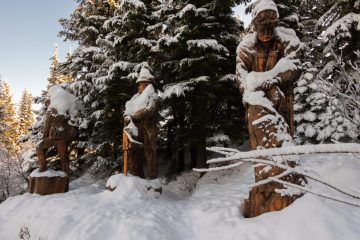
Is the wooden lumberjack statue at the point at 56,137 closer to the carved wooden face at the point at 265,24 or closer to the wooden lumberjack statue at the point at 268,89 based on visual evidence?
the wooden lumberjack statue at the point at 268,89

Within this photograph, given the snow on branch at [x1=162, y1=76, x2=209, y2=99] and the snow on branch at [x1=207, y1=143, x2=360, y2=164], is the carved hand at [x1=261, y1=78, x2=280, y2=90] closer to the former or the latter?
the snow on branch at [x1=207, y1=143, x2=360, y2=164]

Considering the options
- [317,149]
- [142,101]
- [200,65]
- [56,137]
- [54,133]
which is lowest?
[317,149]

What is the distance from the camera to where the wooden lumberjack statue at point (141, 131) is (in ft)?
26.4

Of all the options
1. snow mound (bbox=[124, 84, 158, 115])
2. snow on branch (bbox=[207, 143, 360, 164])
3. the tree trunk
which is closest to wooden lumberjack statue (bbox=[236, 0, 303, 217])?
snow mound (bbox=[124, 84, 158, 115])

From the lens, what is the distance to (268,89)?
518cm

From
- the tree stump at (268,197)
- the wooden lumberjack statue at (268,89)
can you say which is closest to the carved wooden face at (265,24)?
the wooden lumberjack statue at (268,89)

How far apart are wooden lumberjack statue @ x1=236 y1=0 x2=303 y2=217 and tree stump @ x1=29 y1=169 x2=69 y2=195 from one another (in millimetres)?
5914

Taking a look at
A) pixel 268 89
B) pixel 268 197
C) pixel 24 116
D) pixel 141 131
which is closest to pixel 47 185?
pixel 141 131

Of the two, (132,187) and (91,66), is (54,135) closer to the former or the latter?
(132,187)

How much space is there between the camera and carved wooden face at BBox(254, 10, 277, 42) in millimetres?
5219

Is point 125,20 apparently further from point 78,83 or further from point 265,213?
point 265,213

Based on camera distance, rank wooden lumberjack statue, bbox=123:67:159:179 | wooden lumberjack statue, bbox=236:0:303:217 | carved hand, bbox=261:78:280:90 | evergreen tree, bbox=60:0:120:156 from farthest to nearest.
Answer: evergreen tree, bbox=60:0:120:156 → wooden lumberjack statue, bbox=123:67:159:179 → carved hand, bbox=261:78:280:90 → wooden lumberjack statue, bbox=236:0:303:217

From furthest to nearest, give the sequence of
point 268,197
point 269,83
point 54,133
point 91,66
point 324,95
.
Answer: point 91,66 → point 324,95 → point 54,133 → point 269,83 → point 268,197

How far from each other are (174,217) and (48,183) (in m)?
4.45
